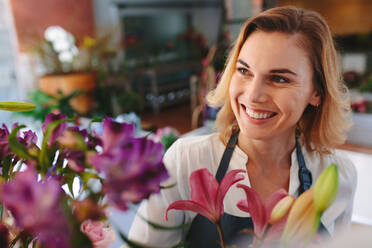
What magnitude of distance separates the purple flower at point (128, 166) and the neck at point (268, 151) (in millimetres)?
540

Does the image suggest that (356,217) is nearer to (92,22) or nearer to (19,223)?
(19,223)

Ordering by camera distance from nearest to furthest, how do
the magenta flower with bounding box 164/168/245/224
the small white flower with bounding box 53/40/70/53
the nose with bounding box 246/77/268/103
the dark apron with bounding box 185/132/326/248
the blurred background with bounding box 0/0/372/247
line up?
the magenta flower with bounding box 164/168/245/224, the nose with bounding box 246/77/268/103, the dark apron with bounding box 185/132/326/248, the blurred background with bounding box 0/0/372/247, the small white flower with bounding box 53/40/70/53

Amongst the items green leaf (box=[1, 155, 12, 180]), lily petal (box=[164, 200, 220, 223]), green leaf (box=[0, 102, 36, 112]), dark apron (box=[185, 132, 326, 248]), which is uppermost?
green leaf (box=[0, 102, 36, 112])

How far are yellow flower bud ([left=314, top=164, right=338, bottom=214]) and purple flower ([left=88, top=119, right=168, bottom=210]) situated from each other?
0.38 ft

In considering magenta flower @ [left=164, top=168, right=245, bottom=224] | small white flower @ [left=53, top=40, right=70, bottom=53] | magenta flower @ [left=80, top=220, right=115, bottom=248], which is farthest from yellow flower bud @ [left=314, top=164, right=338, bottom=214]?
small white flower @ [left=53, top=40, right=70, bottom=53]

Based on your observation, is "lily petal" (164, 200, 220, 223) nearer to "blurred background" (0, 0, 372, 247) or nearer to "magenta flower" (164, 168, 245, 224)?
"magenta flower" (164, 168, 245, 224)

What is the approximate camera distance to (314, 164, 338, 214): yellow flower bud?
240 mm

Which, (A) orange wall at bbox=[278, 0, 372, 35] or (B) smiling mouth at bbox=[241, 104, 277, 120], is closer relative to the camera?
(B) smiling mouth at bbox=[241, 104, 277, 120]

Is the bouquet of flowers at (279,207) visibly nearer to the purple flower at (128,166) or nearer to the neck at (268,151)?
the purple flower at (128,166)

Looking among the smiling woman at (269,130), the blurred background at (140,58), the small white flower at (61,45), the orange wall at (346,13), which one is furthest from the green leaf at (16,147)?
the orange wall at (346,13)

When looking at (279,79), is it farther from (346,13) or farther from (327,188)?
(346,13)

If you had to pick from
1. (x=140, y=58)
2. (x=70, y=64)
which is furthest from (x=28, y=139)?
(x=140, y=58)

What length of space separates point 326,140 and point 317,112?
76mm

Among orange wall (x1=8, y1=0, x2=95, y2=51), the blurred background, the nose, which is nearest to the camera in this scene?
the nose
